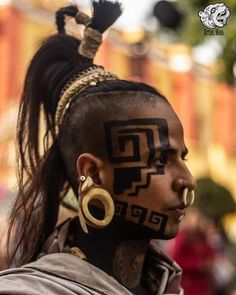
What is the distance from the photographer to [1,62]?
1527 cm

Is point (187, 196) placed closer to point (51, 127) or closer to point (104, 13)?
point (51, 127)

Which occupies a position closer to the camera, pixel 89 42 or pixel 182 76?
pixel 89 42

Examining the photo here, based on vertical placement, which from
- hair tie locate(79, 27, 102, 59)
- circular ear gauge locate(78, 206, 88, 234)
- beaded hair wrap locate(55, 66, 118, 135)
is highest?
hair tie locate(79, 27, 102, 59)

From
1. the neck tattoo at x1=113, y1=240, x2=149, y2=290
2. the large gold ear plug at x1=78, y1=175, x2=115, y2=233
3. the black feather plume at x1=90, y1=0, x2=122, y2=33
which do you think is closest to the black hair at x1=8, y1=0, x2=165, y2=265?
the black feather plume at x1=90, y1=0, x2=122, y2=33

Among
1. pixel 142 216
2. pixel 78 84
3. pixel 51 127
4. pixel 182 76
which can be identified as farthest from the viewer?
pixel 182 76

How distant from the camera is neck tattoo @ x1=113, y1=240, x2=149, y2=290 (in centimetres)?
217

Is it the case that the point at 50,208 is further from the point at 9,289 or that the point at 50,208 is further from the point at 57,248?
the point at 9,289

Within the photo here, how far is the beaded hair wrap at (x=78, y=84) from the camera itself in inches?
89.5

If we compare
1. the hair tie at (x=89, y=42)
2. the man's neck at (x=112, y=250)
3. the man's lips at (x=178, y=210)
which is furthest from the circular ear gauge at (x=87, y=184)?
the hair tie at (x=89, y=42)

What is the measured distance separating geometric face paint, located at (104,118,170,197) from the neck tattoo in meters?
0.13

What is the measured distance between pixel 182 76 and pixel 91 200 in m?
15.9

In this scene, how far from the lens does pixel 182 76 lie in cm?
1780

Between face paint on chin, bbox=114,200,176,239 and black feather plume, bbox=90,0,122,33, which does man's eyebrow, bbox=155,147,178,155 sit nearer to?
face paint on chin, bbox=114,200,176,239

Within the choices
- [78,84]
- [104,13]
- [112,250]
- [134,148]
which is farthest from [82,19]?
[112,250]
